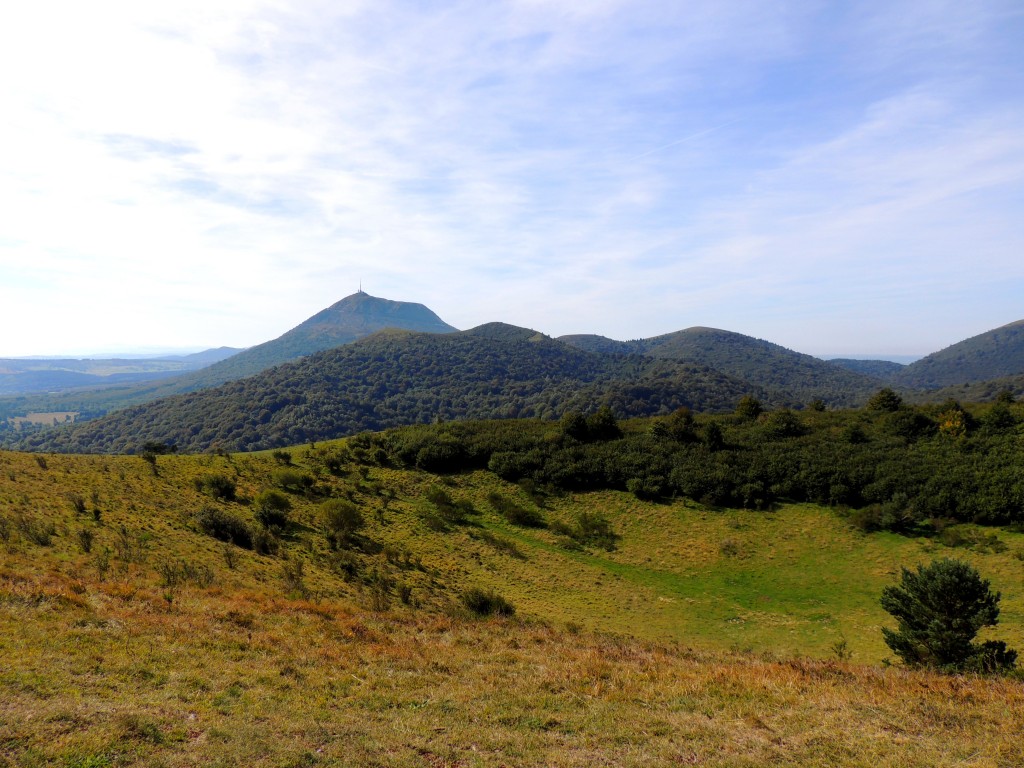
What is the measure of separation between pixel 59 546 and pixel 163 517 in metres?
8.75

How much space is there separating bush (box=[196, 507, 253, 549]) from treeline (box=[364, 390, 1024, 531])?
Answer: 2324 centimetres

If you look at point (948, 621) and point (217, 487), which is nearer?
point (948, 621)

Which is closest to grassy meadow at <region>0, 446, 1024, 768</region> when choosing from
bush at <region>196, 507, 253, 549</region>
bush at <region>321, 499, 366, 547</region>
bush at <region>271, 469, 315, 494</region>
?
bush at <region>196, 507, 253, 549</region>

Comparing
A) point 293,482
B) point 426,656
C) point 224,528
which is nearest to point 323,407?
point 293,482

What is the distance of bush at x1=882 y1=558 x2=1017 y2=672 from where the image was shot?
14.0m

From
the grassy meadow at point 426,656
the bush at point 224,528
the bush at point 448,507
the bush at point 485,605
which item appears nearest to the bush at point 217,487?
the grassy meadow at point 426,656

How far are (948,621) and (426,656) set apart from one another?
16.8 metres

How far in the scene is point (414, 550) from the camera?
3391 centimetres

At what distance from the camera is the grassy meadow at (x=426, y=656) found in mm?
8203

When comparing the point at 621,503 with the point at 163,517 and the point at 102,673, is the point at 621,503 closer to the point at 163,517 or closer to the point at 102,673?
the point at 163,517

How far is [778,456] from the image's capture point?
43.9 meters

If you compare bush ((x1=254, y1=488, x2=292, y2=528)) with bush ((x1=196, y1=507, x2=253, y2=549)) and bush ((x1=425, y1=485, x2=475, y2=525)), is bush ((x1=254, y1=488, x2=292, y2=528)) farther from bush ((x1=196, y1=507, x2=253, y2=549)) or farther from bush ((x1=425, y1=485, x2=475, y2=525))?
bush ((x1=425, y1=485, x2=475, y2=525))

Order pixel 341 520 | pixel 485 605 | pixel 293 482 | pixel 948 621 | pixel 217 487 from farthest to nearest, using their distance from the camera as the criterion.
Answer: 1. pixel 293 482
2. pixel 217 487
3. pixel 341 520
4. pixel 485 605
5. pixel 948 621

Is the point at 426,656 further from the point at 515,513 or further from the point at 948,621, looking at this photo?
the point at 515,513
